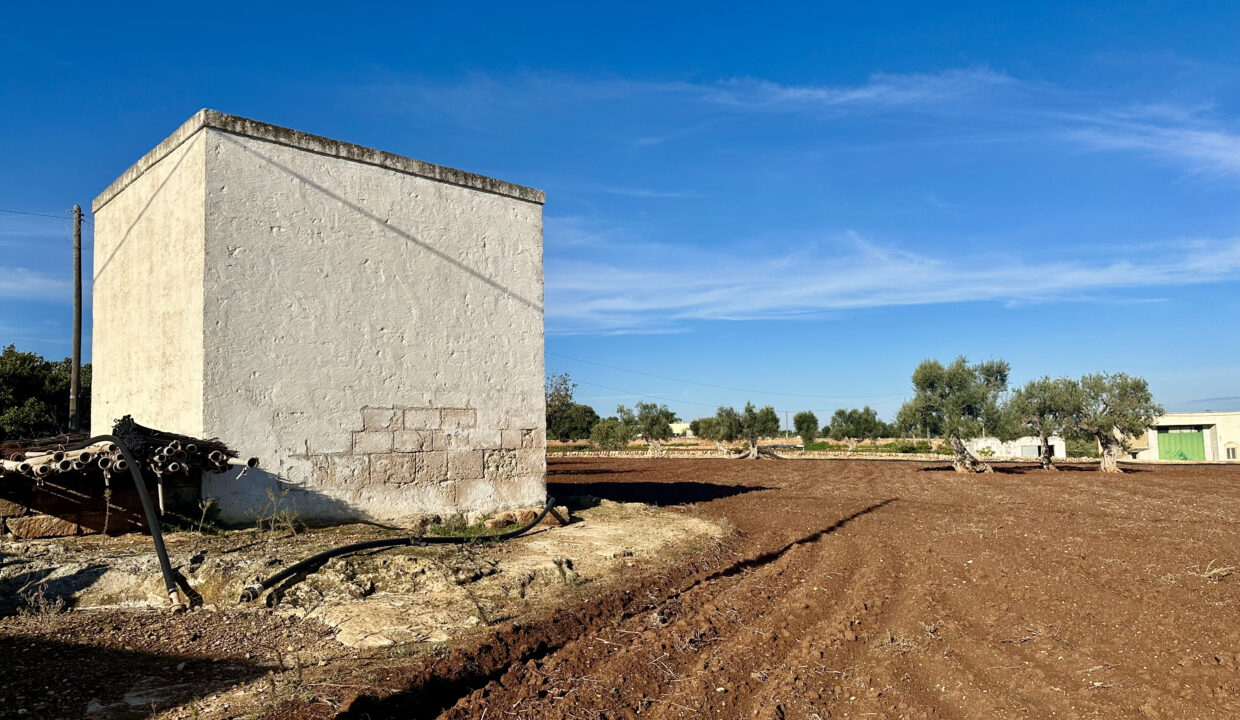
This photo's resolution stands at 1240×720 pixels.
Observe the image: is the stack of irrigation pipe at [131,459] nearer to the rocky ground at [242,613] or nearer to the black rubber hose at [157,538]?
the black rubber hose at [157,538]

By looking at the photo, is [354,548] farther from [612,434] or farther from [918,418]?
[612,434]

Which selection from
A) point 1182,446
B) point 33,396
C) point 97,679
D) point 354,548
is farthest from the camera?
point 1182,446

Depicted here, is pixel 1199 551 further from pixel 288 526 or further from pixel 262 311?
pixel 262 311

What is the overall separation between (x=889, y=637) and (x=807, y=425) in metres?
79.6

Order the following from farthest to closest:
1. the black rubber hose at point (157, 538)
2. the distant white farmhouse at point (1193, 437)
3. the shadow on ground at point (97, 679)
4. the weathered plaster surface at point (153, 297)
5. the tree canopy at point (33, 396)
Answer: the distant white farmhouse at point (1193, 437) → the tree canopy at point (33, 396) → the weathered plaster surface at point (153, 297) → the black rubber hose at point (157, 538) → the shadow on ground at point (97, 679)

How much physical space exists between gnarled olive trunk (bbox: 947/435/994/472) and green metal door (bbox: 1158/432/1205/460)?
22250 millimetres

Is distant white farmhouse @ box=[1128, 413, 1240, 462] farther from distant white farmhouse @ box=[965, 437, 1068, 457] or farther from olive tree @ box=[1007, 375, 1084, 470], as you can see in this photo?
olive tree @ box=[1007, 375, 1084, 470]

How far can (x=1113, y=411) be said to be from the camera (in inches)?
1169

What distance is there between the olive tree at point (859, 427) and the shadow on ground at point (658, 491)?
5898 cm

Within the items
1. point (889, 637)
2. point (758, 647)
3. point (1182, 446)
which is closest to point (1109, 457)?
point (1182, 446)

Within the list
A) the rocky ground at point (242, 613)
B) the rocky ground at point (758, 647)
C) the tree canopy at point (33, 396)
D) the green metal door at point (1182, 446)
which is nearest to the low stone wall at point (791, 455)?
the green metal door at point (1182, 446)

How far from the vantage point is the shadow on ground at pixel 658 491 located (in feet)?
55.7

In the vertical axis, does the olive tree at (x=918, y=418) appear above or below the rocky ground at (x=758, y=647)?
above

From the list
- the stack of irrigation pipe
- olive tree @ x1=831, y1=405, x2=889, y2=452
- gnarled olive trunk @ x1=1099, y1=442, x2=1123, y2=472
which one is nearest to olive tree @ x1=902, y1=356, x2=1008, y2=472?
gnarled olive trunk @ x1=1099, y1=442, x2=1123, y2=472
